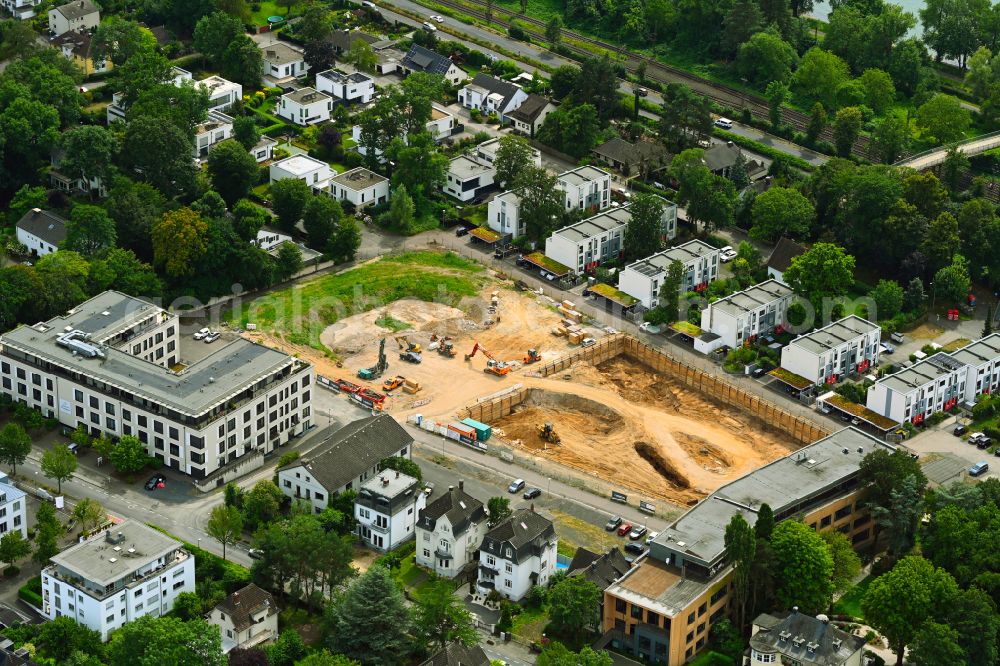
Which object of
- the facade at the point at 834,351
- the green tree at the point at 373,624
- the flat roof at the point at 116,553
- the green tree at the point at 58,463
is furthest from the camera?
the facade at the point at 834,351

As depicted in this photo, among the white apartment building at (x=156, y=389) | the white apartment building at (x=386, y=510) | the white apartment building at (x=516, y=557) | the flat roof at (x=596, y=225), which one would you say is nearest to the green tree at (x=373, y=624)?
the white apartment building at (x=516, y=557)

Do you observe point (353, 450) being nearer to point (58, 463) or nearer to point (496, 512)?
point (496, 512)

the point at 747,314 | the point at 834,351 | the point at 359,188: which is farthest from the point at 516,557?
the point at 359,188

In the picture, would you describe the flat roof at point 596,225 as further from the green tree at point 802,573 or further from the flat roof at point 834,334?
the green tree at point 802,573

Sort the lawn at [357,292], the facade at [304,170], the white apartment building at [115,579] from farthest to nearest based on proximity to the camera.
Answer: the facade at [304,170]
the lawn at [357,292]
the white apartment building at [115,579]

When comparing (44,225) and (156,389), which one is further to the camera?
(44,225)

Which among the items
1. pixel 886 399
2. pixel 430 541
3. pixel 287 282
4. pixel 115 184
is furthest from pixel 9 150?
pixel 886 399
